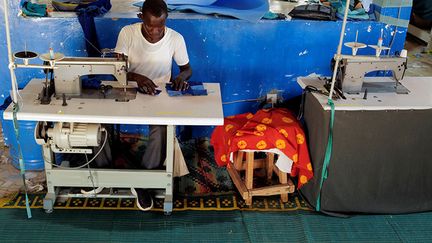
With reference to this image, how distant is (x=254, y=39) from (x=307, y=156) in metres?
1.14

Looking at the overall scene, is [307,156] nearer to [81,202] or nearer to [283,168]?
[283,168]

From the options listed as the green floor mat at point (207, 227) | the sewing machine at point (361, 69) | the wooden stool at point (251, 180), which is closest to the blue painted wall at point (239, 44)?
the wooden stool at point (251, 180)

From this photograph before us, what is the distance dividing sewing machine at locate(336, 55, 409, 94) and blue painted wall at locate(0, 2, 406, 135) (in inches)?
35.1

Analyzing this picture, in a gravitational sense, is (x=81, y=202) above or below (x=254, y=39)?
below

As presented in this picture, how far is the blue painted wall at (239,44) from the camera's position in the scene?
11.2 feet

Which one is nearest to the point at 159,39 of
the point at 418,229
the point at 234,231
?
the point at 234,231

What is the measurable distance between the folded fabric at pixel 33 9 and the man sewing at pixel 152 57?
79 cm

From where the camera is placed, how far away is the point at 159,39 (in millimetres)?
2936

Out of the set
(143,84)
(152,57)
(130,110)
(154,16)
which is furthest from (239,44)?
(130,110)

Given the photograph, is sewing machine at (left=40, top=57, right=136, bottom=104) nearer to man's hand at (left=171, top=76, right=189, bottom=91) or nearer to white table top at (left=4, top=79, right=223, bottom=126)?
white table top at (left=4, top=79, right=223, bottom=126)

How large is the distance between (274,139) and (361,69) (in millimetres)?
640

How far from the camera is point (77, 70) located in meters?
2.52

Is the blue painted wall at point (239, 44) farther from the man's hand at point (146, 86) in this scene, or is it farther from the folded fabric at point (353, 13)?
the man's hand at point (146, 86)

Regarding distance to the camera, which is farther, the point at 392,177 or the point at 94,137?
the point at 392,177
